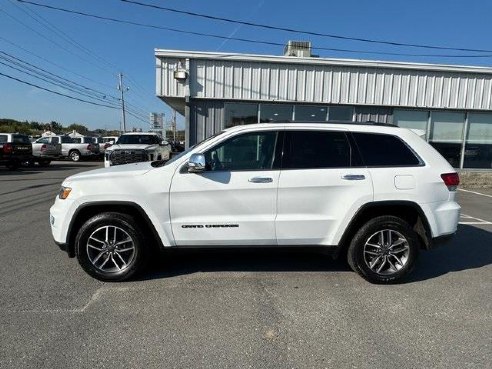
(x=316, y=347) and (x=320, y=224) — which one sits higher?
(x=320, y=224)

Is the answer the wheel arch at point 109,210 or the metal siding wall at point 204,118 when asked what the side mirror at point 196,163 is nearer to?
the wheel arch at point 109,210

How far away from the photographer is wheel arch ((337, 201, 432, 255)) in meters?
4.28

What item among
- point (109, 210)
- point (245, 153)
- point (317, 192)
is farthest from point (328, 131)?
point (109, 210)

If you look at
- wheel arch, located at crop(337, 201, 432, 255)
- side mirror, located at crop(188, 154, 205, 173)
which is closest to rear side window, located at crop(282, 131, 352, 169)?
wheel arch, located at crop(337, 201, 432, 255)

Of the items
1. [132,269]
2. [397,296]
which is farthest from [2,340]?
[397,296]

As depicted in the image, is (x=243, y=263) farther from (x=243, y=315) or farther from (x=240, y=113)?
(x=240, y=113)

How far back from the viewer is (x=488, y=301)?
3957mm

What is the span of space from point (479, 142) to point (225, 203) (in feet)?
41.6

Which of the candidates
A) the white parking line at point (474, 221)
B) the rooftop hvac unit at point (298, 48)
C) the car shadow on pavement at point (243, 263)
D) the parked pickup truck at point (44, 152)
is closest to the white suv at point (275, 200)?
the car shadow on pavement at point (243, 263)

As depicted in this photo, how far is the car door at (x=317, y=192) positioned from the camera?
13.8 feet

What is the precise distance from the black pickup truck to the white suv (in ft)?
53.0

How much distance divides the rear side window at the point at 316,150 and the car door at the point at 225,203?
0.22 metres

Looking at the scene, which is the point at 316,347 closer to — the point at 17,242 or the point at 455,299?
the point at 455,299

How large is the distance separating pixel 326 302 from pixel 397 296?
2.70 feet
